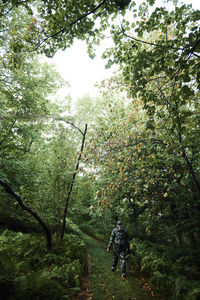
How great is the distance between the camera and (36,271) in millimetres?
4695

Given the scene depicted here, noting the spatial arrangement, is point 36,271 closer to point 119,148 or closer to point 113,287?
point 113,287

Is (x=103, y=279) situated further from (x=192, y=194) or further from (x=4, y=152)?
(x=4, y=152)

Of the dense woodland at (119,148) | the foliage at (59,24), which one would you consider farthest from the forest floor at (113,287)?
the foliage at (59,24)

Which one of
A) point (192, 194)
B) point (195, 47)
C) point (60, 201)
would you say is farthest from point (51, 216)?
point (195, 47)

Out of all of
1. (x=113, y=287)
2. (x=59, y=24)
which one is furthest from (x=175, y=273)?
(x=59, y=24)

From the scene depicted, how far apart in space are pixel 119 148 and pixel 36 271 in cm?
469

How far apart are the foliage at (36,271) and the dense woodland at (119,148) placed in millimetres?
26

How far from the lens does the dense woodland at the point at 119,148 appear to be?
9.68 feet

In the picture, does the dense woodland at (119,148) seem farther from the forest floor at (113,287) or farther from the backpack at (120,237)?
the backpack at (120,237)

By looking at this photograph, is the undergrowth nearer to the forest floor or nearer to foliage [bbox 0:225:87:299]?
the forest floor

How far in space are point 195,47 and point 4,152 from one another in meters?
8.93

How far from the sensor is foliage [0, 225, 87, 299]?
3.03 m

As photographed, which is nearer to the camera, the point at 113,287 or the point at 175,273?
the point at 175,273

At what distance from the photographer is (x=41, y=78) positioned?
9898 millimetres
